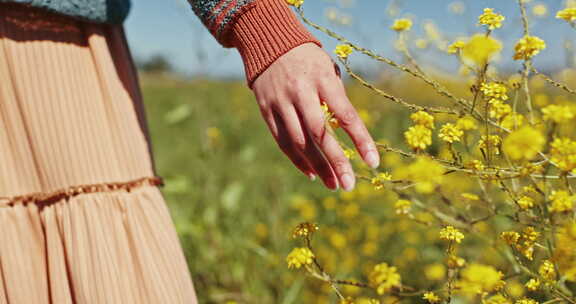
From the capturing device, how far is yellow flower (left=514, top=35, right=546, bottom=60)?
0.73 m

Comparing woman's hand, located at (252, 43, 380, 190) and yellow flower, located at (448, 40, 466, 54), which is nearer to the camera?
woman's hand, located at (252, 43, 380, 190)

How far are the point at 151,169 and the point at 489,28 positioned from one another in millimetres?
658

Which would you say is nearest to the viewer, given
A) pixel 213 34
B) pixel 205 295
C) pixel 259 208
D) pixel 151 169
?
pixel 213 34

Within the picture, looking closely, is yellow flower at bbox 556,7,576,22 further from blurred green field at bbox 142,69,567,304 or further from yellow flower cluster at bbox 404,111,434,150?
blurred green field at bbox 142,69,567,304

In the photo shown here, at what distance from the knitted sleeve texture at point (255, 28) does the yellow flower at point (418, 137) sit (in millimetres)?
193

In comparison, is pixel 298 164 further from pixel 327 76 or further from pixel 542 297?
pixel 542 297

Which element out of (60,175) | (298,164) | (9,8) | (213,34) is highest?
(9,8)

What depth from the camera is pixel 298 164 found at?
0.86m

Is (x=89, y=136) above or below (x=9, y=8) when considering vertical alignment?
below

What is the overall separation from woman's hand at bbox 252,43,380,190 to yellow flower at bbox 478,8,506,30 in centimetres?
22

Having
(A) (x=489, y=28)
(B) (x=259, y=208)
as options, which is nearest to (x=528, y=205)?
(A) (x=489, y=28)

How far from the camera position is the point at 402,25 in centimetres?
95

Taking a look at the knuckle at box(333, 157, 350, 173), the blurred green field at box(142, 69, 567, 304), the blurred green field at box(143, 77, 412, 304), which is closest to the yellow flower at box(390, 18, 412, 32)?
the knuckle at box(333, 157, 350, 173)

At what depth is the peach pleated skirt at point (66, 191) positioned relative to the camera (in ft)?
3.12
